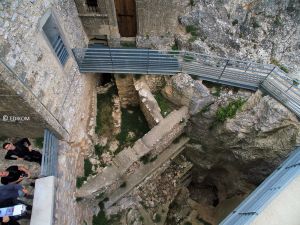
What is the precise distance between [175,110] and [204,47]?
7.77ft

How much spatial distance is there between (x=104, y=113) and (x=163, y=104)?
227cm

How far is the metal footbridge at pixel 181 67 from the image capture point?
8.81 m

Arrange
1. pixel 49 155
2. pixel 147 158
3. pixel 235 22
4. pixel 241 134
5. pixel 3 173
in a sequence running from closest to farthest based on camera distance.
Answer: pixel 3 173 < pixel 49 155 < pixel 241 134 < pixel 147 158 < pixel 235 22

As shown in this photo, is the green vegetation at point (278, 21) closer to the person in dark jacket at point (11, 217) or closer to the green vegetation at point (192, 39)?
the green vegetation at point (192, 39)

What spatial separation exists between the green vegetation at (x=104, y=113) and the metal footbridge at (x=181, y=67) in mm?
1774

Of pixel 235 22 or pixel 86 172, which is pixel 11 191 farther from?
pixel 235 22

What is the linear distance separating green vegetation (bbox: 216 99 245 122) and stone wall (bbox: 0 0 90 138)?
14.8ft

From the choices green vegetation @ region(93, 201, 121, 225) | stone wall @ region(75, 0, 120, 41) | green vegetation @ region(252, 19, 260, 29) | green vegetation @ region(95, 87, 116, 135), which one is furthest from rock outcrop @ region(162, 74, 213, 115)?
green vegetation @ region(93, 201, 121, 225)

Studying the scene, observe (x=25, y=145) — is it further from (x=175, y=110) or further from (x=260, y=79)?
(x=260, y=79)

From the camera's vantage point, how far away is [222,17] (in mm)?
10281

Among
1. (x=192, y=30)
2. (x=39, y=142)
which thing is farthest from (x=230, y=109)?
(x=39, y=142)

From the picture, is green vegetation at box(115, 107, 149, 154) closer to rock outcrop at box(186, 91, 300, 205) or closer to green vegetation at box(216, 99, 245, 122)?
rock outcrop at box(186, 91, 300, 205)

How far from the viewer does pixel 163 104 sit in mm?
9781

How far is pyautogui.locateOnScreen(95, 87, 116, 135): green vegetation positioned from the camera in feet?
33.4
